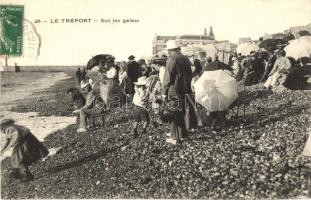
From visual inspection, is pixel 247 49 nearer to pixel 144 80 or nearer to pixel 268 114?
pixel 268 114

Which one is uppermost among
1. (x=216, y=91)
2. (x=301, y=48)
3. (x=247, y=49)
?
(x=247, y=49)

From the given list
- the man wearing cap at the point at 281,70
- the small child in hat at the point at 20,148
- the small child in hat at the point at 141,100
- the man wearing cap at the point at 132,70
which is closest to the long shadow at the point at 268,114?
the man wearing cap at the point at 281,70

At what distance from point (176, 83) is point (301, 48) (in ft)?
18.0

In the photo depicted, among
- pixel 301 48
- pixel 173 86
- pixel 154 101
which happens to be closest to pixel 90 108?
pixel 154 101

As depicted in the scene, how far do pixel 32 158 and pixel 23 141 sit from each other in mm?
364

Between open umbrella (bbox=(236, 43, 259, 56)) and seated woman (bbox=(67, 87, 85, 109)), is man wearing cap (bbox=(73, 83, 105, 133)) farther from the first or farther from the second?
open umbrella (bbox=(236, 43, 259, 56))

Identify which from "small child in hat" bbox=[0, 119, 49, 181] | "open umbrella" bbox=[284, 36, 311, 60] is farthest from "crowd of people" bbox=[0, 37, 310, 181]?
"open umbrella" bbox=[284, 36, 311, 60]

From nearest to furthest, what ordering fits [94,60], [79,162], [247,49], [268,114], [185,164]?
[185,164] → [79,162] → [268,114] → [94,60] → [247,49]

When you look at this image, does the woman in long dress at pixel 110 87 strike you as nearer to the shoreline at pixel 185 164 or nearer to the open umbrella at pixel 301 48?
the shoreline at pixel 185 164

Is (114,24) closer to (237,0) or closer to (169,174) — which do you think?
(237,0)

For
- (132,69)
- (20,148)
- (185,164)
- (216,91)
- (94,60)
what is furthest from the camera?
(132,69)

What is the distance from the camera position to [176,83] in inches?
288

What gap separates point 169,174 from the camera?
21.1 ft

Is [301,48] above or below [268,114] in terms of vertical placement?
above
